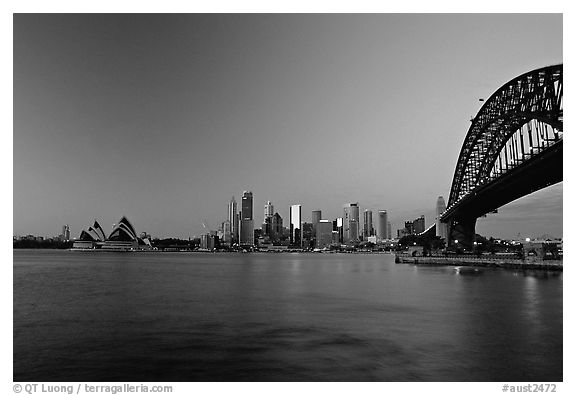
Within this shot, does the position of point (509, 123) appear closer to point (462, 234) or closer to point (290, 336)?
point (462, 234)

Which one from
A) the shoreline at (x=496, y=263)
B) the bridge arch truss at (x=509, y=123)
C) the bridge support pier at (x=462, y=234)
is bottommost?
the shoreline at (x=496, y=263)

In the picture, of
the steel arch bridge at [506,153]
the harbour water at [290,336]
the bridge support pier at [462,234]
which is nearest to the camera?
the harbour water at [290,336]

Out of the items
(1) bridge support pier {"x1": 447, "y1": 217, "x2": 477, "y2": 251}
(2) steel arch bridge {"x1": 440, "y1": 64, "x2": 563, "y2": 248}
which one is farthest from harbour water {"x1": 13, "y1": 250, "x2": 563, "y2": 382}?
(1) bridge support pier {"x1": 447, "y1": 217, "x2": 477, "y2": 251}

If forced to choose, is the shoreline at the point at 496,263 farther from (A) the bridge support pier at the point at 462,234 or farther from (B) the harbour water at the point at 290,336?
(B) the harbour water at the point at 290,336

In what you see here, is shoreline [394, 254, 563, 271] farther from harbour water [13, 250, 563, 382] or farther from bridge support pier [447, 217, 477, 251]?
harbour water [13, 250, 563, 382]

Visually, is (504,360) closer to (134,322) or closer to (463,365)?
(463,365)

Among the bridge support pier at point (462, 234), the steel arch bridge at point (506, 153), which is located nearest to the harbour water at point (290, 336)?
the steel arch bridge at point (506, 153)

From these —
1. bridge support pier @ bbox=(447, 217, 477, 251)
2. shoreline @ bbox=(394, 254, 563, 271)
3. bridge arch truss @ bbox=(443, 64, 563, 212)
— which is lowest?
shoreline @ bbox=(394, 254, 563, 271)
